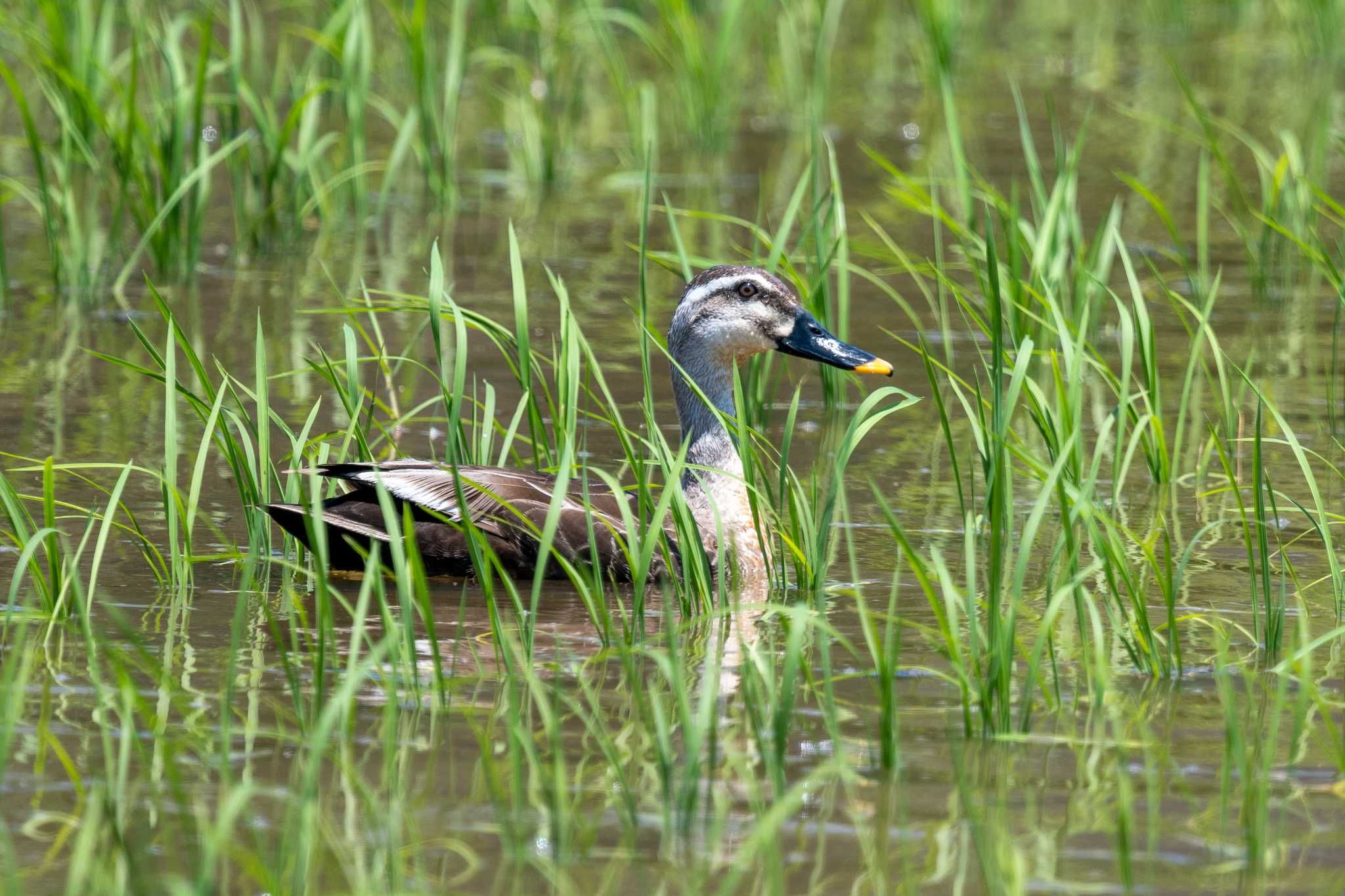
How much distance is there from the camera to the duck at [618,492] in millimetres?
5219

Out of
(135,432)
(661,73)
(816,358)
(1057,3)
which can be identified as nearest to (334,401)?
(135,432)

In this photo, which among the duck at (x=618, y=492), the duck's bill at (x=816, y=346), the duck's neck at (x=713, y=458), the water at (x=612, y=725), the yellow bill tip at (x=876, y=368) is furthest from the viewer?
the duck's bill at (x=816, y=346)

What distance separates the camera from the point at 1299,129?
12.1 m

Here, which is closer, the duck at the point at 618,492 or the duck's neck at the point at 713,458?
the duck at the point at 618,492

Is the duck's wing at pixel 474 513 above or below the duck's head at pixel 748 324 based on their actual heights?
below

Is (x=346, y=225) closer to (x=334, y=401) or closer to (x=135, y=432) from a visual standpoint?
(x=334, y=401)

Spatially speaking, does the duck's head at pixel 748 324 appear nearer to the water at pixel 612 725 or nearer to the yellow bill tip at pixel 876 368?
the yellow bill tip at pixel 876 368

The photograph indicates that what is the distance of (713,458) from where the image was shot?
6.03 meters

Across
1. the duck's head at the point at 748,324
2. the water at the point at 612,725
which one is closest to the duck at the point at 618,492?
the duck's head at the point at 748,324

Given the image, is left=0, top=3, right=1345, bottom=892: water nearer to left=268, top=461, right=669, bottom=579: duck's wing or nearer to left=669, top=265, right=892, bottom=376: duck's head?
left=268, top=461, right=669, bottom=579: duck's wing

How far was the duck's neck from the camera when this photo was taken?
581cm

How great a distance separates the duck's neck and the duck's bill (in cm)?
22

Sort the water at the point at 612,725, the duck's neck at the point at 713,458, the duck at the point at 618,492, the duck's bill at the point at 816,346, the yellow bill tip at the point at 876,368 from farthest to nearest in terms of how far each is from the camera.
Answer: the duck's bill at the point at 816,346
the yellow bill tip at the point at 876,368
the duck's neck at the point at 713,458
the duck at the point at 618,492
the water at the point at 612,725

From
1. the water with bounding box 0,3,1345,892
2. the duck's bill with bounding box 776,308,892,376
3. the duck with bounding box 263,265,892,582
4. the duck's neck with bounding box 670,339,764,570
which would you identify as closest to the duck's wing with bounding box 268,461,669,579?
the duck with bounding box 263,265,892,582
